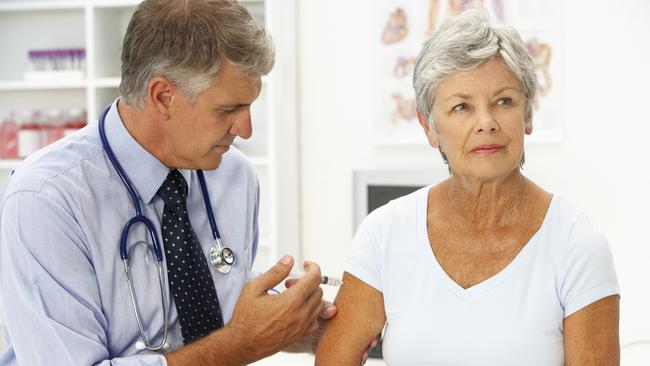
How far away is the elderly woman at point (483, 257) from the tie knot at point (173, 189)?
40cm

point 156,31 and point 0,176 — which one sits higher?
point 156,31

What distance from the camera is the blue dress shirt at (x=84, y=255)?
4.80 ft

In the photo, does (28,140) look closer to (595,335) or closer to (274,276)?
(274,276)

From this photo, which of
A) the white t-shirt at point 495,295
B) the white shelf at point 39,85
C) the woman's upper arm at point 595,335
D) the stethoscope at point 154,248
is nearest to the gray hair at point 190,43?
the stethoscope at point 154,248

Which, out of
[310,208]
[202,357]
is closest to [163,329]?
[202,357]

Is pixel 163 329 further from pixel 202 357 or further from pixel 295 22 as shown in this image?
pixel 295 22

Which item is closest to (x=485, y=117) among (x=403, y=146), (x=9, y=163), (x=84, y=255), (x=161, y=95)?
(x=161, y=95)

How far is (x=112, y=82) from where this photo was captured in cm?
324

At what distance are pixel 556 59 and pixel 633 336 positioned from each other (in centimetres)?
103

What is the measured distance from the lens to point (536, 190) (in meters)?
1.52

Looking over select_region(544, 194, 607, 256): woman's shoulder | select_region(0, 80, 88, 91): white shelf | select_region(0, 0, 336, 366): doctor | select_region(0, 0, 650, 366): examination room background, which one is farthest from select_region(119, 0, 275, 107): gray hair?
select_region(0, 80, 88, 91): white shelf

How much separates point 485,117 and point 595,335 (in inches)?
15.7

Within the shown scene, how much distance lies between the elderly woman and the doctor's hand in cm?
8

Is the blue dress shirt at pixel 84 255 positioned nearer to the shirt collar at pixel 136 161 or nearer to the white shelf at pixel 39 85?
the shirt collar at pixel 136 161
